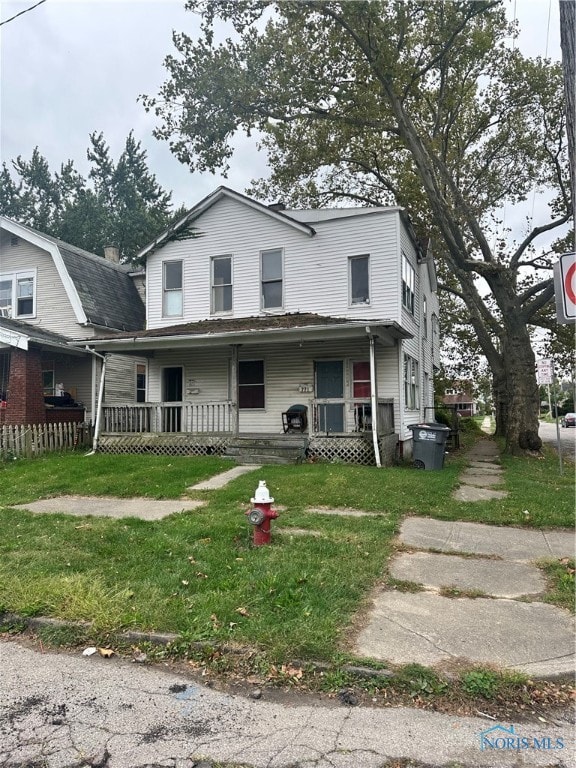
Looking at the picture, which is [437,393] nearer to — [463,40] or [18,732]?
A: [463,40]

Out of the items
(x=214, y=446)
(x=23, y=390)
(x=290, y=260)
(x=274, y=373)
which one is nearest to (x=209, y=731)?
(x=214, y=446)

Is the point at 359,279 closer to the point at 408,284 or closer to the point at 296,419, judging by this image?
the point at 408,284

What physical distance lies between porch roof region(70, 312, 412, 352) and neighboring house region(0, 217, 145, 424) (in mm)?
2920

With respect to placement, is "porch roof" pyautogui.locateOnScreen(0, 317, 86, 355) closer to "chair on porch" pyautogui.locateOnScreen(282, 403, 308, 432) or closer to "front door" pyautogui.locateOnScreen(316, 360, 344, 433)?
"chair on porch" pyautogui.locateOnScreen(282, 403, 308, 432)

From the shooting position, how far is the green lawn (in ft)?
12.0

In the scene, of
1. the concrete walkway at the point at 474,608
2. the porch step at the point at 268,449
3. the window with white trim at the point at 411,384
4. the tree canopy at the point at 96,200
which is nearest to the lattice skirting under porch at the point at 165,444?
the porch step at the point at 268,449

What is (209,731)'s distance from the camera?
257cm

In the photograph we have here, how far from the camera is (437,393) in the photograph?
35406mm

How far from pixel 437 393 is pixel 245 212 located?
23711 millimetres

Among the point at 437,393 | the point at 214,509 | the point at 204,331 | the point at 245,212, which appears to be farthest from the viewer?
the point at 437,393

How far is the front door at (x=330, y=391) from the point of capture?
47.1ft

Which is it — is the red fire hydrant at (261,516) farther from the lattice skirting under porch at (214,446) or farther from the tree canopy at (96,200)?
the tree canopy at (96,200)

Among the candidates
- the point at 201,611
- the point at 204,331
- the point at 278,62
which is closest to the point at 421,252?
the point at 278,62

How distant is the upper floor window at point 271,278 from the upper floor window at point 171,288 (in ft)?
9.49
